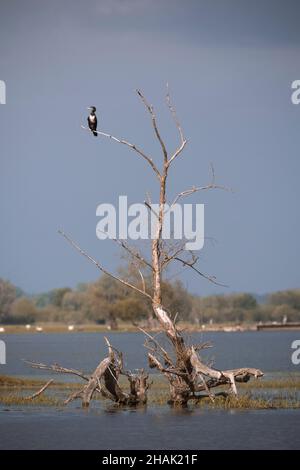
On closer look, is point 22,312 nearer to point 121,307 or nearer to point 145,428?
point 121,307

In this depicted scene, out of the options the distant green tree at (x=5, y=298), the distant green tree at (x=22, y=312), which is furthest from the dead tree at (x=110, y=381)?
the distant green tree at (x=22, y=312)

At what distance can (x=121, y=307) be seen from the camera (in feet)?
449

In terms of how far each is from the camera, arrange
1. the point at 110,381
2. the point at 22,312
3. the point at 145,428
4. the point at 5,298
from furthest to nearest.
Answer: the point at 22,312, the point at 5,298, the point at 110,381, the point at 145,428

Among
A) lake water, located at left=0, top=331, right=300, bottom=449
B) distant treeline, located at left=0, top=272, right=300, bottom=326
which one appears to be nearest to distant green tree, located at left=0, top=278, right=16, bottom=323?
distant treeline, located at left=0, top=272, right=300, bottom=326

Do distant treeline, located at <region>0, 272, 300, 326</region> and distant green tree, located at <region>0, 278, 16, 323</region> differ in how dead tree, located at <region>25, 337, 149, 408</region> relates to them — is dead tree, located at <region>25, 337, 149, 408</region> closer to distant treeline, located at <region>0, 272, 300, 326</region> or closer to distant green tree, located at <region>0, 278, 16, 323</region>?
distant treeline, located at <region>0, 272, 300, 326</region>

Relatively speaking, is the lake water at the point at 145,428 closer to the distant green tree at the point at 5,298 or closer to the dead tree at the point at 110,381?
the dead tree at the point at 110,381

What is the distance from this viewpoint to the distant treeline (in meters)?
137

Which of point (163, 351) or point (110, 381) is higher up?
point (163, 351)

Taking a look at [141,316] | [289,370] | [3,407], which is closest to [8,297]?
[141,316]

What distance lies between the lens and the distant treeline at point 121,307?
451ft

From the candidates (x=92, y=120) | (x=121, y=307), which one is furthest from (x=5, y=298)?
(x=92, y=120)

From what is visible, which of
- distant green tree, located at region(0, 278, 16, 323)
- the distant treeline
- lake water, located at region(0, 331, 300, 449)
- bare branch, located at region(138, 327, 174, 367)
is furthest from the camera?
distant green tree, located at region(0, 278, 16, 323)

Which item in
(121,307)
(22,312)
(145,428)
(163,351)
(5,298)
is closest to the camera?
(145,428)

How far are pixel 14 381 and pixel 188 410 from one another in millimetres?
11143
